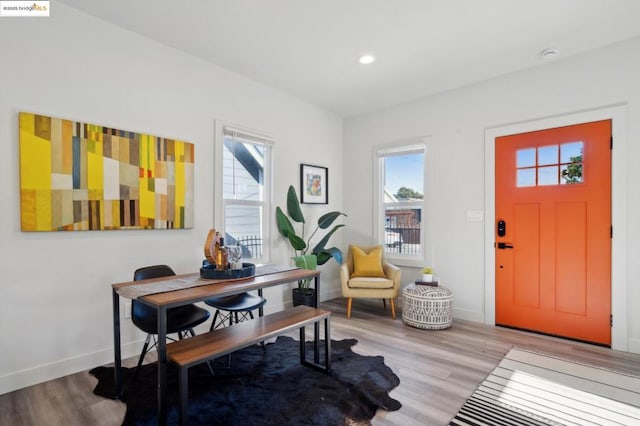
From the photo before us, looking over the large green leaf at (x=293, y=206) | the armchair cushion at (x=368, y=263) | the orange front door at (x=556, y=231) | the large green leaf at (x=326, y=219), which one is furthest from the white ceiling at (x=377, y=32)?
the armchair cushion at (x=368, y=263)

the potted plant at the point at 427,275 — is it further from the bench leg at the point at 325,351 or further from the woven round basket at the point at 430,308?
the bench leg at the point at 325,351

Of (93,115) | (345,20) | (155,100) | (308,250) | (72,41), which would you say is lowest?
(308,250)

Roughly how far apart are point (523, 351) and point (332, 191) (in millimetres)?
3048

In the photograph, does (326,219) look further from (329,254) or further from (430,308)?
(430,308)

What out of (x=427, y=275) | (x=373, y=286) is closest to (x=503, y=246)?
(x=427, y=275)

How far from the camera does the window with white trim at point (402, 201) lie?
4402 mm

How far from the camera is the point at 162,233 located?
3.04 m

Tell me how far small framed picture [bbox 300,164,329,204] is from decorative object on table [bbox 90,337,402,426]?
2244 millimetres

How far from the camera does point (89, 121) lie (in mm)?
2621

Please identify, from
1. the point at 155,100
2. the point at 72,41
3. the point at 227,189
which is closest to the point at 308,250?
the point at 227,189

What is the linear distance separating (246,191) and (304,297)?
4.64ft

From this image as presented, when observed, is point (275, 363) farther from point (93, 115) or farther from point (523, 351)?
point (93, 115)

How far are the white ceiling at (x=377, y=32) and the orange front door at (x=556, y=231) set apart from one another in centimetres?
89

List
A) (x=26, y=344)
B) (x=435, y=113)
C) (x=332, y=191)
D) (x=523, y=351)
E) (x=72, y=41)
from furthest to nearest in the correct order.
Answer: (x=332, y=191) < (x=435, y=113) < (x=523, y=351) < (x=72, y=41) < (x=26, y=344)
